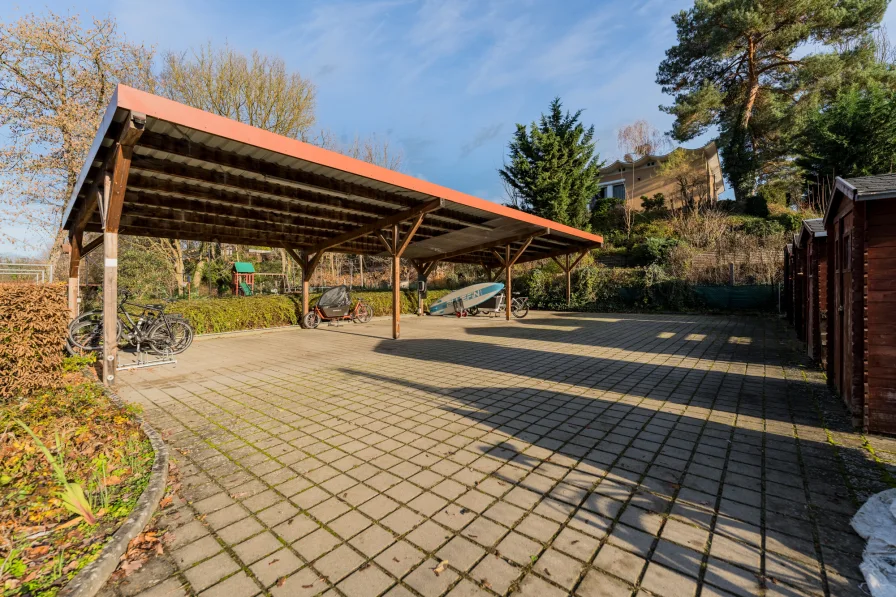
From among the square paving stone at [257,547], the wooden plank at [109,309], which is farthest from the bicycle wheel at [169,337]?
the square paving stone at [257,547]

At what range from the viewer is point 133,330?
20.8 ft

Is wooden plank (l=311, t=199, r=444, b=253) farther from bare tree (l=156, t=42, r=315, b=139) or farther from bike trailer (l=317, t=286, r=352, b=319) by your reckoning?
bare tree (l=156, t=42, r=315, b=139)

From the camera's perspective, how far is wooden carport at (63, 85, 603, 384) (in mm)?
4531

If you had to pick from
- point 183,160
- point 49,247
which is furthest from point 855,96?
point 49,247

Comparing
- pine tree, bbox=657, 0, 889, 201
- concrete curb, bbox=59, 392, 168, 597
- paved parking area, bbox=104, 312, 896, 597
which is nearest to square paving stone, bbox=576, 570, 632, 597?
paved parking area, bbox=104, 312, 896, 597

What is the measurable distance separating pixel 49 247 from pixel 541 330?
1682 cm

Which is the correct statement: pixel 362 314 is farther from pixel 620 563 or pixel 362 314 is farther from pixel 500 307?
pixel 620 563

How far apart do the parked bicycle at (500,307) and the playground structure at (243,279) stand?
11413 mm

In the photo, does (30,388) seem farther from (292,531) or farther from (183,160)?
(292,531)

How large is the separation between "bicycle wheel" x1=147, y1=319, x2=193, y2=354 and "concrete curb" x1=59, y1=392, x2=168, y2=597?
4779 mm

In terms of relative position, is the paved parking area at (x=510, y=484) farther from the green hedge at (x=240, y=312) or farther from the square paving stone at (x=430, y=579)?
the green hedge at (x=240, y=312)

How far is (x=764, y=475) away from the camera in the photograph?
8.38ft

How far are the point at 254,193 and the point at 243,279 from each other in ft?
47.8

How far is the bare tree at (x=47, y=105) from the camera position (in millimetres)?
11383
